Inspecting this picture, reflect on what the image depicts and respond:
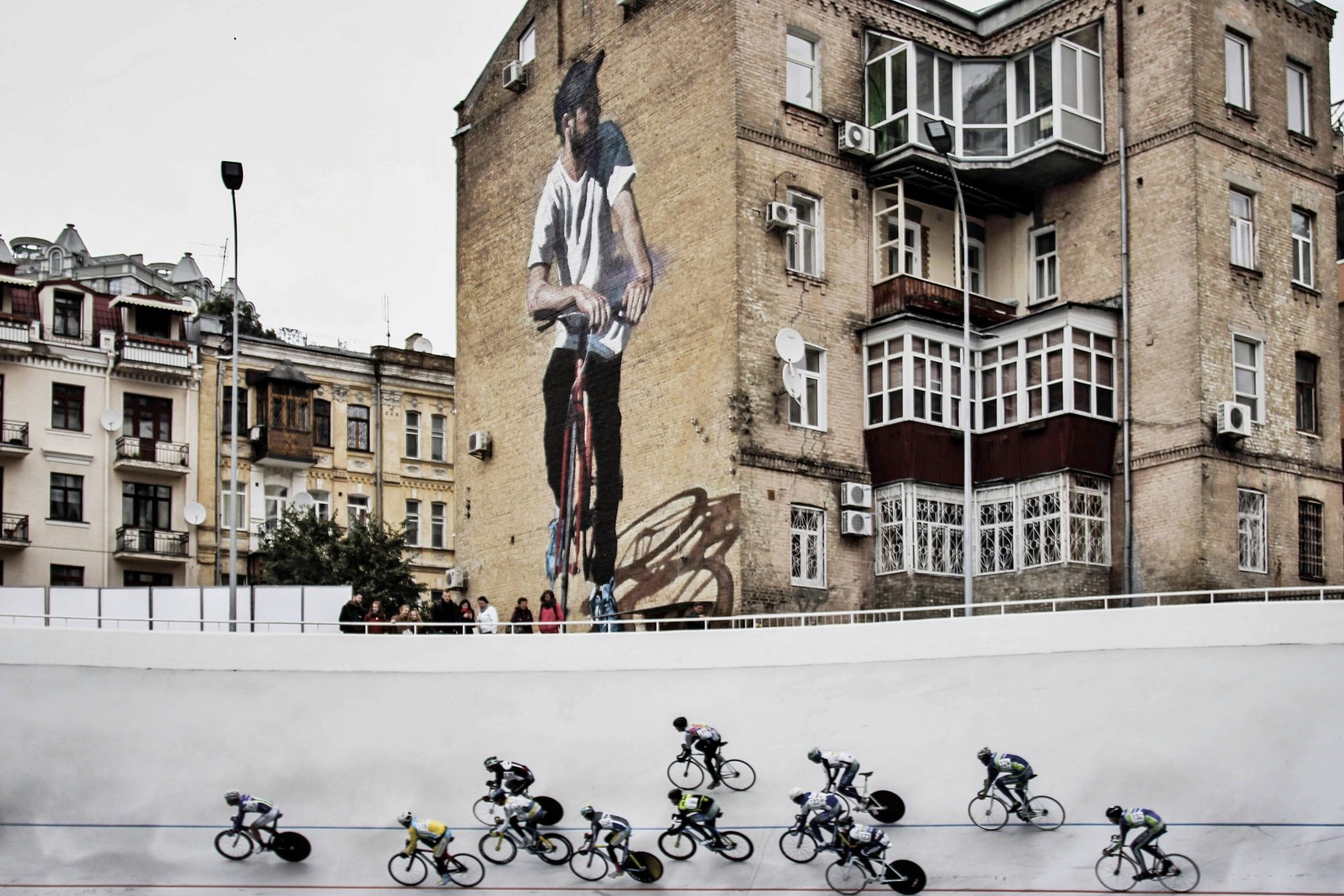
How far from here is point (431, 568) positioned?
176 feet

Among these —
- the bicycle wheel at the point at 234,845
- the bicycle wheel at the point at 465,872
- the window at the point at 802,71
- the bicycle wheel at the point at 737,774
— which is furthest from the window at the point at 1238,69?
the bicycle wheel at the point at 234,845

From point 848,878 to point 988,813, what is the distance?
7.90 ft

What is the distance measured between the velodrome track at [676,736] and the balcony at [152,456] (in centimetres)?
2138

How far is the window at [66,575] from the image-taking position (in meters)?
47.1

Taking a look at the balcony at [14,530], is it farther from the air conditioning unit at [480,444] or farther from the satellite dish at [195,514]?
the air conditioning unit at [480,444]

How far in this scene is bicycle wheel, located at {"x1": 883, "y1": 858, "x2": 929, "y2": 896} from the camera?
851 inches

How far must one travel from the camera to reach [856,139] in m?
35.2

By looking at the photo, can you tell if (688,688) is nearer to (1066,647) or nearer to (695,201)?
(1066,647)

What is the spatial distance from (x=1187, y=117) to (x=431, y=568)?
2752cm

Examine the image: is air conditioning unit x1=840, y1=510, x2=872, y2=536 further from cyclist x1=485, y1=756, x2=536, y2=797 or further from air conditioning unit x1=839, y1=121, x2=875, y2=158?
Result: cyclist x1=485, y1=756, x2=536, y2=797

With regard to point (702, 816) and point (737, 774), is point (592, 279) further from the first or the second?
point (702, 816)

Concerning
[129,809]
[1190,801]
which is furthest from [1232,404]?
[129,809]

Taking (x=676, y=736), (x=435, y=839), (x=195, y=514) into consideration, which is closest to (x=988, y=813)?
(x=676, y=736)

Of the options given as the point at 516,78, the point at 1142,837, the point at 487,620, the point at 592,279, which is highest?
the point at 516,78
